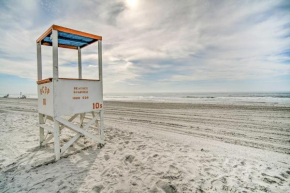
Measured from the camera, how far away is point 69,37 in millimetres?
4676

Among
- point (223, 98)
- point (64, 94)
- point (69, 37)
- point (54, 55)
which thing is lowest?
point (223, 98)

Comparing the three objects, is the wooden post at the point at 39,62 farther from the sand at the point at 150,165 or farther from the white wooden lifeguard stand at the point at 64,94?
the sand at the point at 150,165

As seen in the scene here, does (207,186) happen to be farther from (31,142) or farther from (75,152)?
(31,142)

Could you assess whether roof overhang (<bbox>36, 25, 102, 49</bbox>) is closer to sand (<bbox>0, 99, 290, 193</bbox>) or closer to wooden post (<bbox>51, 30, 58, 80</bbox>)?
wooden post (<bbox>51, 30, 58, 80</bbox>)

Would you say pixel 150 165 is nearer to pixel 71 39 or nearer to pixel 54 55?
pixel 54 55

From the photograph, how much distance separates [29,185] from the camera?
290 centimetres

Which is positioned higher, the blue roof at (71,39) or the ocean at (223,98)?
the blue roof at (71,39)

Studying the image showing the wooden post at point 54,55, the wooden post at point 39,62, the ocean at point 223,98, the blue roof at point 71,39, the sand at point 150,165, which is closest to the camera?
the sand at point 150,165

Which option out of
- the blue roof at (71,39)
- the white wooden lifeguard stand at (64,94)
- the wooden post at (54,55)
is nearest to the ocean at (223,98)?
the blue roof at (71,39)

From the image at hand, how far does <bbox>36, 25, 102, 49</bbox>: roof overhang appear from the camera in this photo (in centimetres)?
396

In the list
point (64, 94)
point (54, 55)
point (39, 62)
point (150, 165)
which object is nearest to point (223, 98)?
point (150, 165)

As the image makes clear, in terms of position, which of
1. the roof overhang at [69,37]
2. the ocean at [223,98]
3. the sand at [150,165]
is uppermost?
the roof overhang at [69,37]

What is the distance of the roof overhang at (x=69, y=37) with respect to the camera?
3958 millimetres

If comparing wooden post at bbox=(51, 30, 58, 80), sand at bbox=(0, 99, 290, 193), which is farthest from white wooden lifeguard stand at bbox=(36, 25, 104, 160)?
sand at bbox=(0, 99, 290, 193)
